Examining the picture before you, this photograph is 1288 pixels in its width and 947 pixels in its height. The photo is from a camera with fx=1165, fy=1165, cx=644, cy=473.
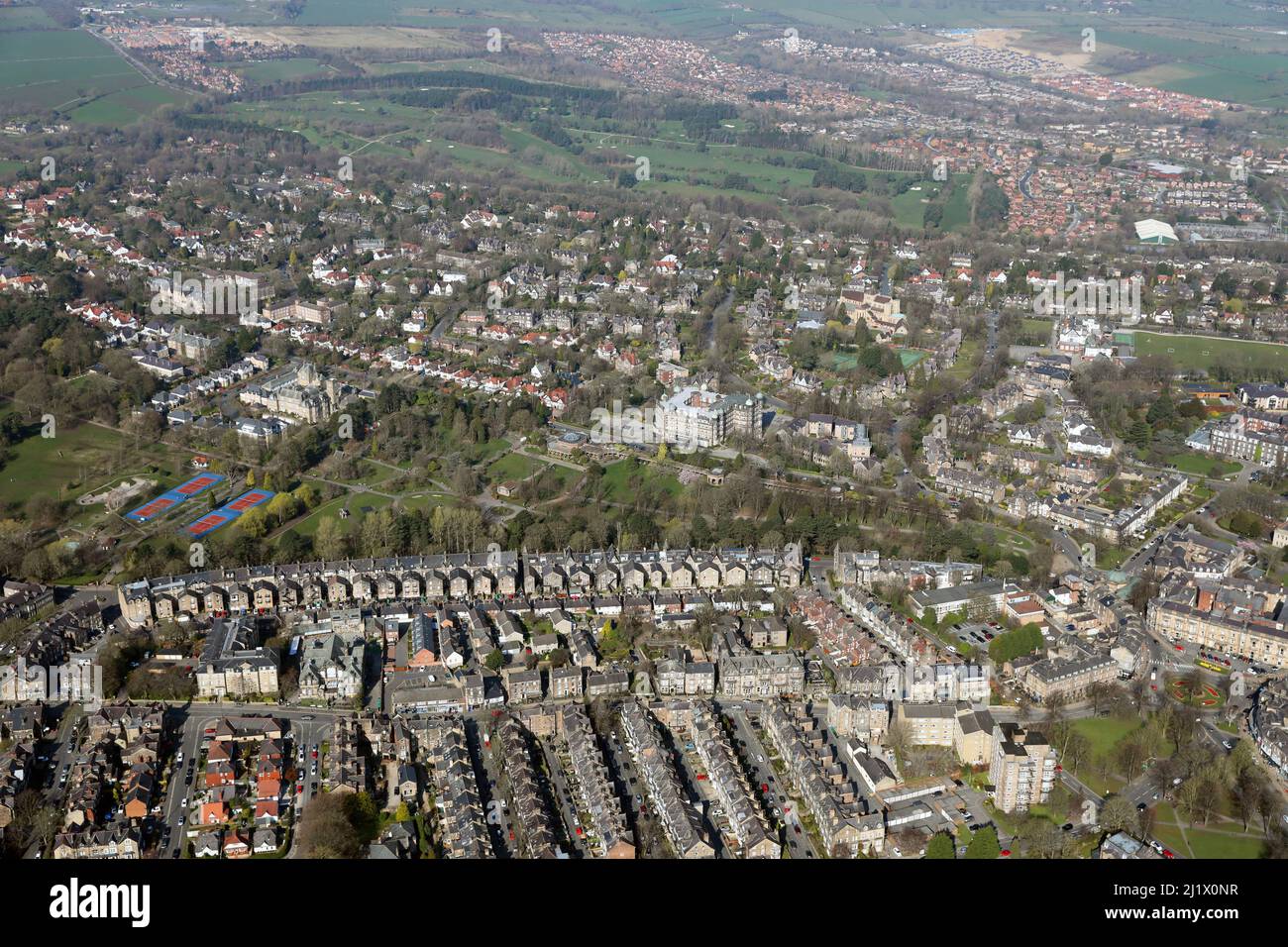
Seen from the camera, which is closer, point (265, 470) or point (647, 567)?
point (647, 567)

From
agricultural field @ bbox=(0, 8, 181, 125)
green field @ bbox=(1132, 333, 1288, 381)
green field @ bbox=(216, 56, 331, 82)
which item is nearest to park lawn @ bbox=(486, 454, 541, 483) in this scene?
green field @ bbox=(1132, 333, 1288, 381)

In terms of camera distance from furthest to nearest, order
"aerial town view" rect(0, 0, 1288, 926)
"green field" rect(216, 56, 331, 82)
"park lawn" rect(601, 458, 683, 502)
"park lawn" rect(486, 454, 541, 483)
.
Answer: "green field" rect(216, 56, 331, 82)
"park lawn" rect(486, 454, 541, 483)
"park lawn" rect(601, 458, 683, 502)
"aerial town view" rect(0, 0, 1288, 926)

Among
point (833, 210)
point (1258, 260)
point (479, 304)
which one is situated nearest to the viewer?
point (479, 304)

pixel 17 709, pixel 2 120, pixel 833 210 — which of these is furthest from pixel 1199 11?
pixel 17 709

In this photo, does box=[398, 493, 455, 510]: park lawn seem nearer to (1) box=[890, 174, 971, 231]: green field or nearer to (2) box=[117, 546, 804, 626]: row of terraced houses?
(2) box=[117, 546, 804, 626]: row of terraced houses

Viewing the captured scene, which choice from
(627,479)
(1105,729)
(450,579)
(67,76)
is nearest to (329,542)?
(450,579)
